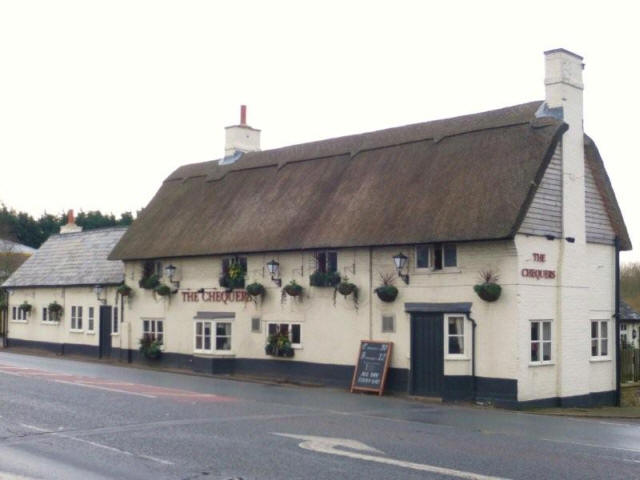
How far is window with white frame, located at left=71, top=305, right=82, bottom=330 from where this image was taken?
3831cm

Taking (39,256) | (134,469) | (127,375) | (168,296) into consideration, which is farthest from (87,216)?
(134,469)

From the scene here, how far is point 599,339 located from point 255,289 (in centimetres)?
1097

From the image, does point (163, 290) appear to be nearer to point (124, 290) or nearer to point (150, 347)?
point (150, 347)

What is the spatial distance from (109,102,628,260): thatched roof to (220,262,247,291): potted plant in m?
0.69

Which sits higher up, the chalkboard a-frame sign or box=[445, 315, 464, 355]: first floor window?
box=[445, 315, 464, 355]: first floor window

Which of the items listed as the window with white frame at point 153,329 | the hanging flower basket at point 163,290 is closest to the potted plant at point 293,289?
the hanging flower basket at point 163,290

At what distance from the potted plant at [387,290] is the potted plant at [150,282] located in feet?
37.0

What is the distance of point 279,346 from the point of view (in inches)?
1097

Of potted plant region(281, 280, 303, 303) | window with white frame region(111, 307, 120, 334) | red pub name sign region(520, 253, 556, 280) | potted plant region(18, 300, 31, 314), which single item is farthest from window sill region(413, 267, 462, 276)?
potted plant region(18, 300, 31, 314)

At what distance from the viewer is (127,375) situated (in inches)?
1091

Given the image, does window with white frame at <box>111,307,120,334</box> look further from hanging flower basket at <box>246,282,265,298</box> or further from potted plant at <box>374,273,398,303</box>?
potted plant at <box>374,273,398,303</box>

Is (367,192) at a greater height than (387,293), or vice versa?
(367,192)

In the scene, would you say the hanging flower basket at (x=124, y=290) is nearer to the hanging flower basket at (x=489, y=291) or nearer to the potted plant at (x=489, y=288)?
the potted plant at (x=489, y=288)

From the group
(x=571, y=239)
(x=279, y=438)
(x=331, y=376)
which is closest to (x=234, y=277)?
(x=331, y=376)
